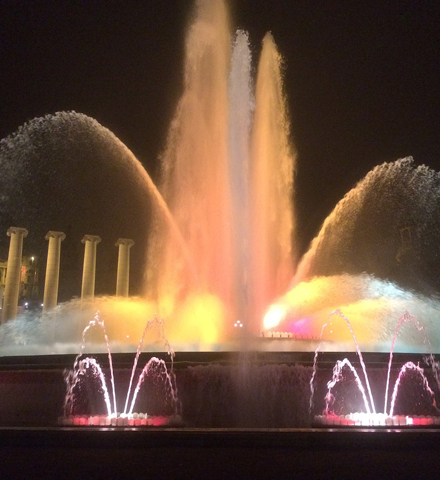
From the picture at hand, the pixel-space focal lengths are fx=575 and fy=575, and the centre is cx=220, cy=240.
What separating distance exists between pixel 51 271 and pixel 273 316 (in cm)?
3075

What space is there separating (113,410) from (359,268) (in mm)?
46270

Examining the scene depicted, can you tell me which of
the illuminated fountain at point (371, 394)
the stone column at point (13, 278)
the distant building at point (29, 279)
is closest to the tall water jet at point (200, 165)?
the illuminated fountain at point (371, 394)

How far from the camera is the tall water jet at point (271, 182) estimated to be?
26.0 meters

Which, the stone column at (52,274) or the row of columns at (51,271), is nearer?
the row of columns at (51,271)

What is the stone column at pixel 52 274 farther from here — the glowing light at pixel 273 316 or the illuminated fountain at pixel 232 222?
the glowing light at pixel 273 316

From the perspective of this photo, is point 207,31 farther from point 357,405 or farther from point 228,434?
point 228,434

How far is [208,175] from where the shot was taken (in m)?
27.5

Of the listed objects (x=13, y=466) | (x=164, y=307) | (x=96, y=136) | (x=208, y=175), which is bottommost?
(x=13, y=466)

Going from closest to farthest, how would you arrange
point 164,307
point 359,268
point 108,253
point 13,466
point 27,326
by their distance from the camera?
point 13,466 < point 164,307 < point 27,326 < point 359,268 < point 108,253

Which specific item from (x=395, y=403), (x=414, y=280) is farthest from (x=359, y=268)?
(x=395, y=403)

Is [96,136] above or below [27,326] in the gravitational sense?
above

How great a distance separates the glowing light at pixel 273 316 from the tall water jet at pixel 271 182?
61 cm

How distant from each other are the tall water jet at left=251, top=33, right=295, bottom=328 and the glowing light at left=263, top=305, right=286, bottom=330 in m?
0.61

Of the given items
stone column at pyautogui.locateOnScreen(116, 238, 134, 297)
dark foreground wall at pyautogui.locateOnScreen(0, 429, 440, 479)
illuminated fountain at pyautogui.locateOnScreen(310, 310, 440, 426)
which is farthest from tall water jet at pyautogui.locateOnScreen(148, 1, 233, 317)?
stone column at pyautogui.locateOnScreen(116, 238, 134, 297)
